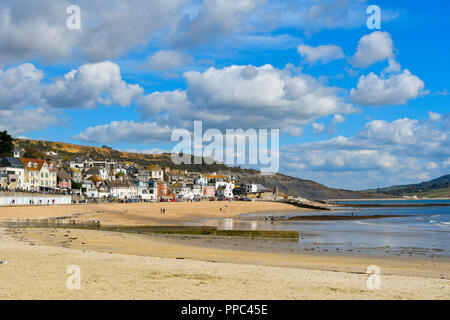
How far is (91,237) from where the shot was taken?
32094mm

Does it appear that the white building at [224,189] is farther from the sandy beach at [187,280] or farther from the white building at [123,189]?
the sandy beach at [187,280]

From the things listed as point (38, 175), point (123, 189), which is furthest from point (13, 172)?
point (123, 189)

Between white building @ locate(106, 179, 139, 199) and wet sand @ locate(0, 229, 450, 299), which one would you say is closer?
wet sand @ locate(0, 229, 450, 299)

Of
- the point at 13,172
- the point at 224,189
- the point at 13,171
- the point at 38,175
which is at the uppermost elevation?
the point at 13,171

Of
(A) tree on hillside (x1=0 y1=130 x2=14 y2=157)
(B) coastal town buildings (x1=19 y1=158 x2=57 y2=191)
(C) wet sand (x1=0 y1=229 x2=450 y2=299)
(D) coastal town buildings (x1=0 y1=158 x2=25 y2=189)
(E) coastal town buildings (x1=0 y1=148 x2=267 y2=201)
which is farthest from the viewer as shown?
(A) tree on hillside (x1=0 y1=130 x2=14 y2=157)

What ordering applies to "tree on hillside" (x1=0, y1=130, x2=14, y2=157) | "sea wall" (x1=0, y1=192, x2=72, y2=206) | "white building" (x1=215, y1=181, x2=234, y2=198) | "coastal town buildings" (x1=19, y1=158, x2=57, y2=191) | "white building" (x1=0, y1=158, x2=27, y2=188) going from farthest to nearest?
"white building" (x1=215, y1=181, x2=234, y2=198)
"tree on hillside" (x1=0, y1=130, x2=14, y2=157)
"coastal town buildings" (x1=19, y1=158, x2=57, y2=191)
"white building" (x1=0, y1=158, x2=27, y2=188)
"sea wall" (x1=0, y1=192, x2=72, y2=206)

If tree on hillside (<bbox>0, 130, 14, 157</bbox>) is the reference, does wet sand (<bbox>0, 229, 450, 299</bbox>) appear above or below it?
below

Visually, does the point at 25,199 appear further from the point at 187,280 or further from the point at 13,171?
the point at 187,280

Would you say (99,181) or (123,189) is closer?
(99,181)

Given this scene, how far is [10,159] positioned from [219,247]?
76342mm

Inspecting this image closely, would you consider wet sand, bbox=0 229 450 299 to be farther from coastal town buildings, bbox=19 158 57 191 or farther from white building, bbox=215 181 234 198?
white building, bbox=215 181 234 198

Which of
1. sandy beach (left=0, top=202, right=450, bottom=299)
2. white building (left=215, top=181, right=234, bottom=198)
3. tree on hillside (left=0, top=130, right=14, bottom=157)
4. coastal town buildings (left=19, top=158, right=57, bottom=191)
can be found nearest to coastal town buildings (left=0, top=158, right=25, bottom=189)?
coastal town buildings (left=19, top=158, right=57, bottom=191)
